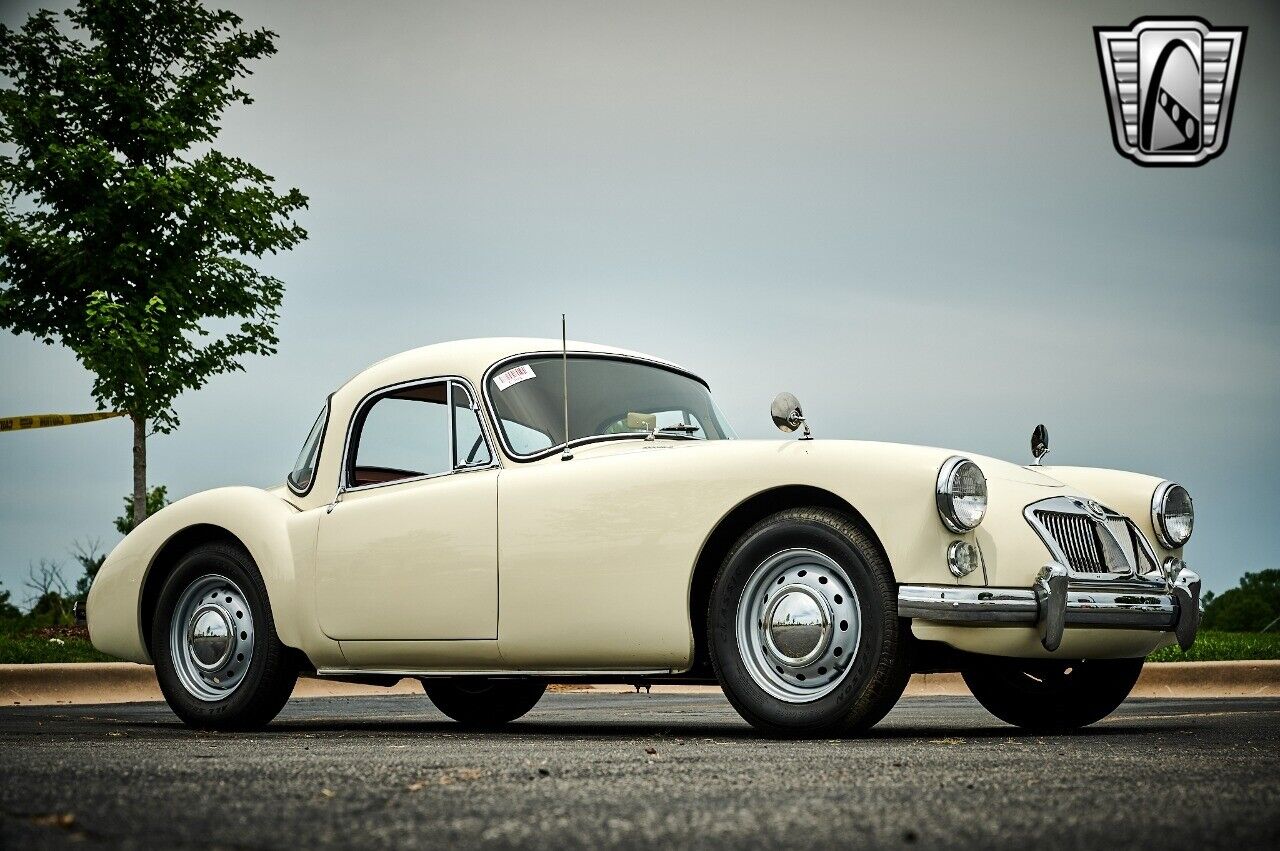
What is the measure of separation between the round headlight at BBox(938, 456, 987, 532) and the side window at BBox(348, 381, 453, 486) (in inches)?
99.3

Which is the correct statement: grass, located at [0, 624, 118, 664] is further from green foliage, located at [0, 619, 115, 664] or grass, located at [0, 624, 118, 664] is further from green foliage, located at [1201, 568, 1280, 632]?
green foliage, located at [1201, 568, 1280, 632]

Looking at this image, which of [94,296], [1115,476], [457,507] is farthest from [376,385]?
[94,296]

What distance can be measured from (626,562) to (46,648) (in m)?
9.40

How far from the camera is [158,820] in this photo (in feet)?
9.74

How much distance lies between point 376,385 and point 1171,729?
13.4ft

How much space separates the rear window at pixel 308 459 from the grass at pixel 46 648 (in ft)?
18.1

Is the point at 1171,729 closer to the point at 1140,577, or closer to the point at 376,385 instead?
the point at 1140,577

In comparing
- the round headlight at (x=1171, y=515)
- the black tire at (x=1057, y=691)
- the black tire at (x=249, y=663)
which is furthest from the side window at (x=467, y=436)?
the round headlight at (x=1171, y=515)

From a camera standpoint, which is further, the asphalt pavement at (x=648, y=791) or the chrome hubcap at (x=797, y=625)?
the chrome hubcap at (x=797, y=625)

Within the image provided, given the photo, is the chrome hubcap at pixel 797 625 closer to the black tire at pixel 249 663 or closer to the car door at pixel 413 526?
the car door at pixel 413 526

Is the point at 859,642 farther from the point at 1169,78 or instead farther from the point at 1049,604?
the point at 1169,78

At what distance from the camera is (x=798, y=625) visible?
5.47 meters

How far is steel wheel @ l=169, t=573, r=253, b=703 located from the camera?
7234mm

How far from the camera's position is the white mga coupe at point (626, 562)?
5398mm
